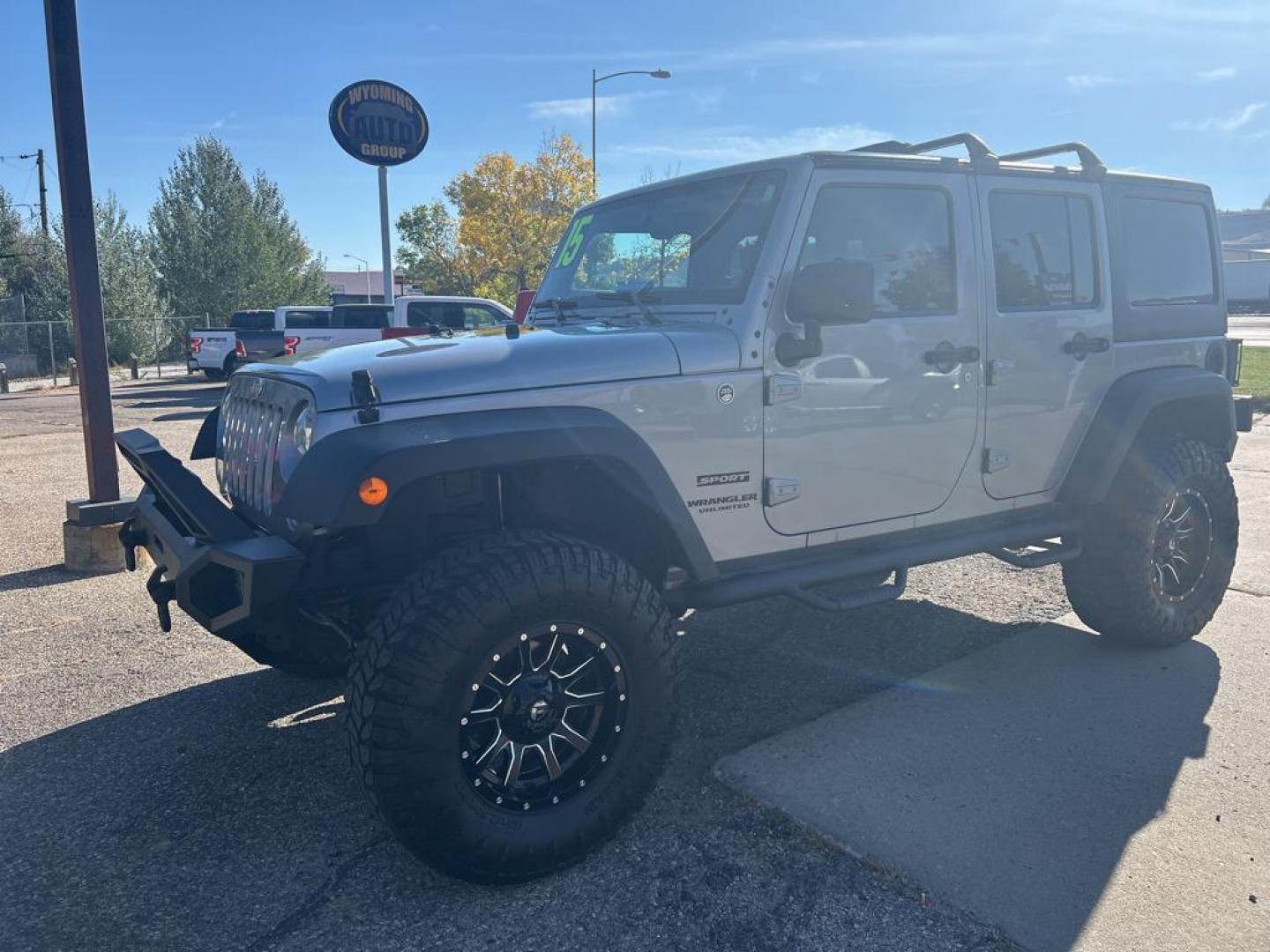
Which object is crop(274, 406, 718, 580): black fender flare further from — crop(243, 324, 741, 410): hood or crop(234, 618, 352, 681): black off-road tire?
crop(234, 618, 352, 681): black off-road tire

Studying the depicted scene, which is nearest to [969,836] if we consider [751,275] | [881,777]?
[881,777]

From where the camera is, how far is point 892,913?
106 inches

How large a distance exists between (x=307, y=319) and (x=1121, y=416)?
20.0m

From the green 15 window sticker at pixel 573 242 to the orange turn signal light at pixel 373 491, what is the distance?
2.05 m

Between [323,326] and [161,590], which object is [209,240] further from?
[161,590]

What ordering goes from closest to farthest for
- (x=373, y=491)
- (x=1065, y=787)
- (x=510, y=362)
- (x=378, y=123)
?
(x=373, y=491) < (x=510, y=362) < (x=1065, y=787) < (x=378, y=123)

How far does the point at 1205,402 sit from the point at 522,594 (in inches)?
147

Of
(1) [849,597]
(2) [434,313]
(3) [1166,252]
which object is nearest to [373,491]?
(1) [849,597]

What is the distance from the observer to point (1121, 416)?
434 cm

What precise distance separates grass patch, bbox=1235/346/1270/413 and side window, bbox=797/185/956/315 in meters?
9.20

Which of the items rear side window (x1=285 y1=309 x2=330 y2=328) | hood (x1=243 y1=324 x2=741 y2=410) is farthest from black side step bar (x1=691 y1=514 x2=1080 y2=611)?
rear side window (x1=285 y1=309 x2=330 y2=328)

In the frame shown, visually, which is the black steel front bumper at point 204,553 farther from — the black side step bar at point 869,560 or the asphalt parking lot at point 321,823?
the black side step bar at point 869,560

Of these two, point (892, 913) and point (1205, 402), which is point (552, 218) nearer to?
point (1205, 402)

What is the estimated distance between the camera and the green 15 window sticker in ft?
14.6
